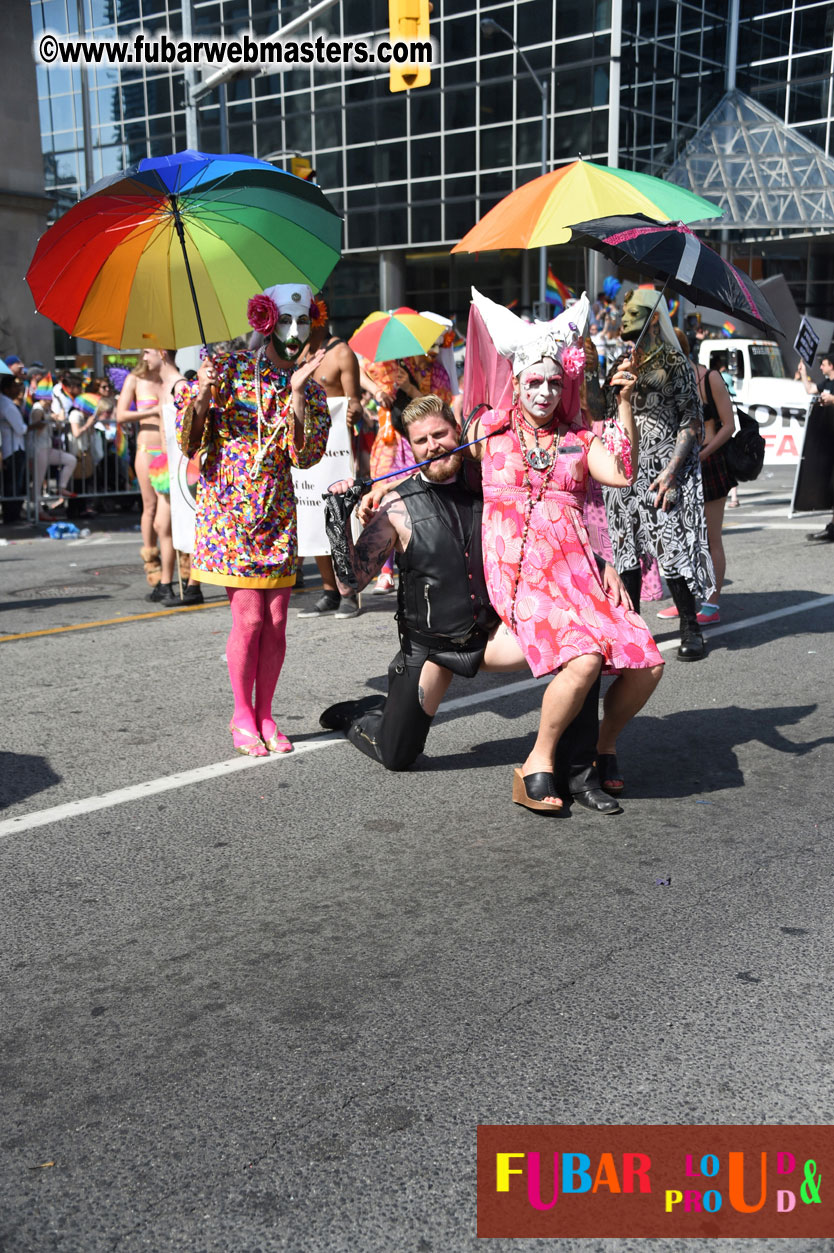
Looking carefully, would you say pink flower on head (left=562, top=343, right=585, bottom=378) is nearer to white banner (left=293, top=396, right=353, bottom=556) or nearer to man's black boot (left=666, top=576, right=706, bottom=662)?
man's black boot (left=666, top=576, right=706, bottom=662)

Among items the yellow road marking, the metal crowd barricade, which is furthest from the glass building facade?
the yellow road marking

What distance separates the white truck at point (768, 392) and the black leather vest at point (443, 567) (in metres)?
17.8

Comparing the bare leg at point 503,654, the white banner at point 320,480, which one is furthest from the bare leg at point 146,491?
the bare leg at point 503,654

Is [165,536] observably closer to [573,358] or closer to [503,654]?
[503,654]

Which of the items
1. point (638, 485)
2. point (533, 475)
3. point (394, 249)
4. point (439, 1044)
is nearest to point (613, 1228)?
point (439, 1044)

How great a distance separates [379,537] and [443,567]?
290 mm

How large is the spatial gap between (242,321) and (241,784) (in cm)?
190

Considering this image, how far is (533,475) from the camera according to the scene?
4707 millimetres

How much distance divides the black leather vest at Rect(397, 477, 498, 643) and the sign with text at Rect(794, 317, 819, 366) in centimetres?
765

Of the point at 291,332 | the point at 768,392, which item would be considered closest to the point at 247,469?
the point at 291,332

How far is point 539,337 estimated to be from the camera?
181 inches

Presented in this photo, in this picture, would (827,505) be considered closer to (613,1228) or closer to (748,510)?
(748,510)

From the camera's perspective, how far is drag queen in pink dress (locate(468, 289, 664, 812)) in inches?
181

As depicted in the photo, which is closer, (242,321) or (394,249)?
(242,321)
